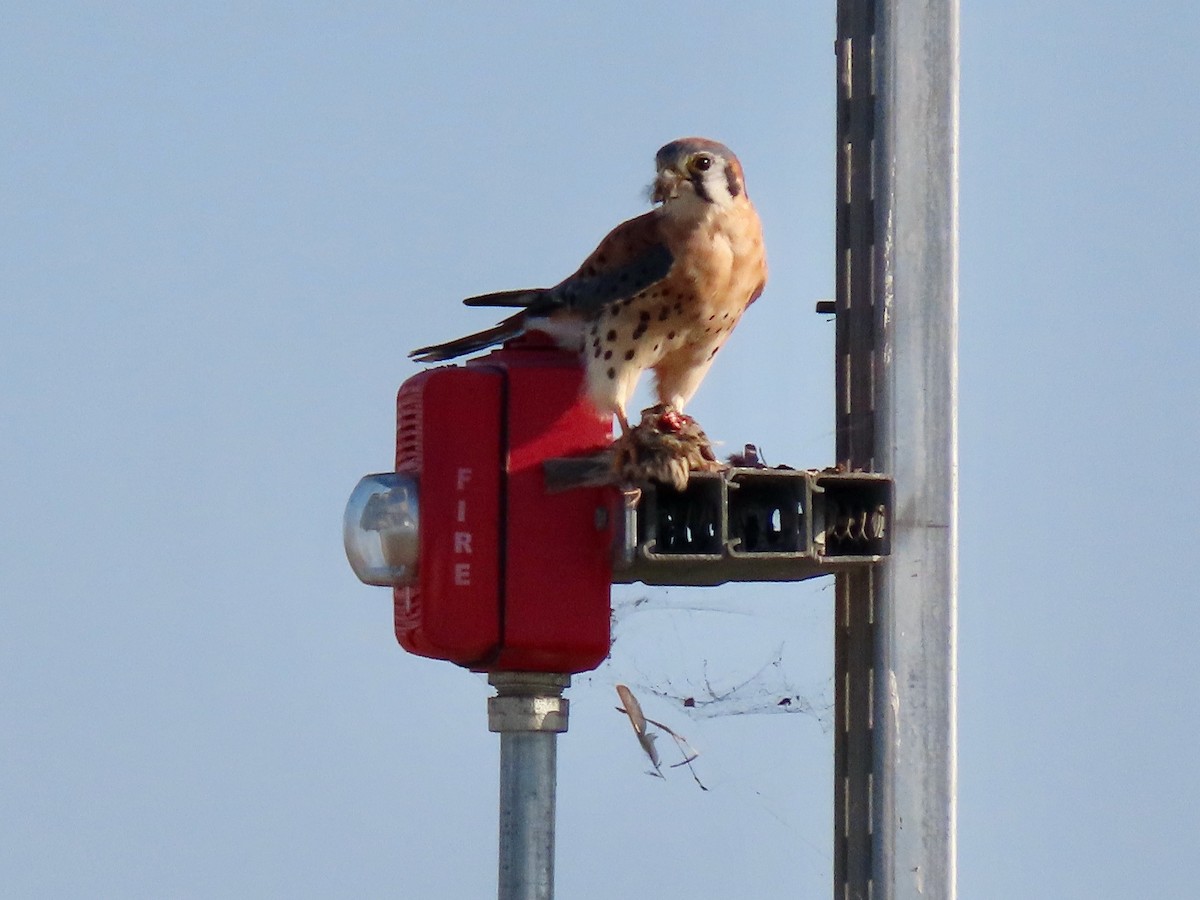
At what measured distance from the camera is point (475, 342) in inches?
127

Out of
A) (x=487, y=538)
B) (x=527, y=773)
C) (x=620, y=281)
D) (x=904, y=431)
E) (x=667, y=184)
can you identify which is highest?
(x=667, y=184)

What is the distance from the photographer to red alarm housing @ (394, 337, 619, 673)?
2.59 m

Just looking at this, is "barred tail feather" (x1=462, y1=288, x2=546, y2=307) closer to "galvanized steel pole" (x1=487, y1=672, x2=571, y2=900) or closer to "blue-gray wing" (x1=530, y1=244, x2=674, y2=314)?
"blue-gray wing" (x1=530, y1=244, x2=674, y2=314)

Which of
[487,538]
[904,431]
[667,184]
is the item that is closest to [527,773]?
[487,538]

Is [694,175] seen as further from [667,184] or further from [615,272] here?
[615,272]

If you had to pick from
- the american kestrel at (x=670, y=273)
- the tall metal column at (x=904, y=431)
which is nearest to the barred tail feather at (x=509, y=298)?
the american kestrel at (x=670, y=273)

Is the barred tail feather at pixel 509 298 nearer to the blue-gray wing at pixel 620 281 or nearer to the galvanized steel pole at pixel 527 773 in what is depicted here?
the blue-gray wing at pixel 620 281

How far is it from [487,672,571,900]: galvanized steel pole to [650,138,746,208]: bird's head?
963mm

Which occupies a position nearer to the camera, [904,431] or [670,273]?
[904,431]

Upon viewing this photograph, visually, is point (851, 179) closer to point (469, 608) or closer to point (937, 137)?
point (937, 137)

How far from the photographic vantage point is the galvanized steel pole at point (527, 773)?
99.9 inches

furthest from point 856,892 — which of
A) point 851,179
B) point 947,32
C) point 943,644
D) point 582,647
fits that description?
point 947,32

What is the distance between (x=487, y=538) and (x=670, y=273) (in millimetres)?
707

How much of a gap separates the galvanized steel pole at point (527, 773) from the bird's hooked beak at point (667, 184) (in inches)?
37.8
